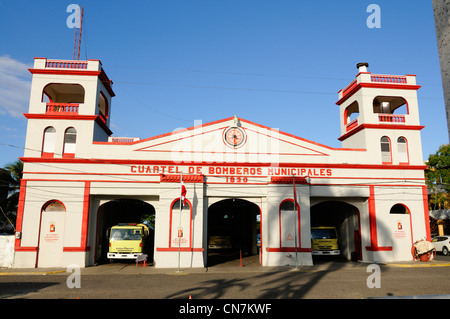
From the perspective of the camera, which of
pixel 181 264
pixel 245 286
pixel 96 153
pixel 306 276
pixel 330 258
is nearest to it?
pixel 245 286

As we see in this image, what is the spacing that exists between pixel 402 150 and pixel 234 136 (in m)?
11.8

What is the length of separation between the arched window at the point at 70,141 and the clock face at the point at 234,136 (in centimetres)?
970

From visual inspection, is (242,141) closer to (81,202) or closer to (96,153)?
(96,153)

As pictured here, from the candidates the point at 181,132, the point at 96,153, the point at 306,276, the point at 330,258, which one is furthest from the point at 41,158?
the point at 330,258

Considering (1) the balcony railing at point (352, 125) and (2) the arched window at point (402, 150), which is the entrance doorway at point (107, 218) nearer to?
(1) the balcony railing at point (352, 125)

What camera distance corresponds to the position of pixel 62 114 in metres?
22.0

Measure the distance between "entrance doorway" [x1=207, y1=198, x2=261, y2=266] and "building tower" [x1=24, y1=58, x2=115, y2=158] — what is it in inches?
494

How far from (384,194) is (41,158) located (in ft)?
72.0

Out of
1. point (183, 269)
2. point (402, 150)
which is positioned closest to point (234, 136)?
point (183, 269)

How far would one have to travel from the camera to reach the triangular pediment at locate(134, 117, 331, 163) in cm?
2244

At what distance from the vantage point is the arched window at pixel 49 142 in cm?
2162

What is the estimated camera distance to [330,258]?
1009 inches

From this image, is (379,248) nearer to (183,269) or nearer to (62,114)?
(183,269)

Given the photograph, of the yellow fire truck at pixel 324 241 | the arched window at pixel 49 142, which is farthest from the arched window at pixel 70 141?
the yellow fire truck at pixel 324 241
